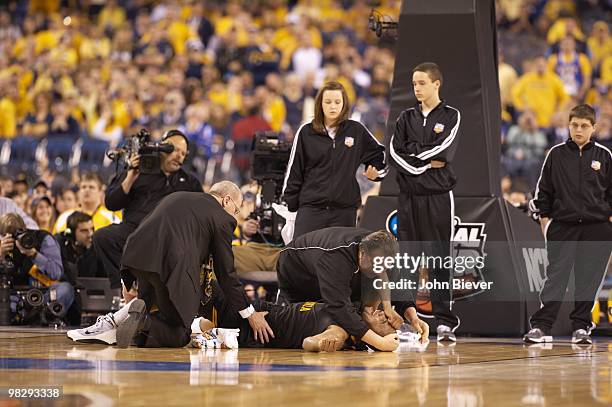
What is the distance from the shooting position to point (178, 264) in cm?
875

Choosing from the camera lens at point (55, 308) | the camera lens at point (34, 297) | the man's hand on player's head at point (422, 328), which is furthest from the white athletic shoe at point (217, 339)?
the camera lens at point (34, 297)

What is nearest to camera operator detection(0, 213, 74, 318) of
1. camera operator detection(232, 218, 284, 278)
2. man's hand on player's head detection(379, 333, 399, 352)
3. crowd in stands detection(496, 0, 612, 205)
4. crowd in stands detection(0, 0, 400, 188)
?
camera operator detection(232, 218, 284, 278)

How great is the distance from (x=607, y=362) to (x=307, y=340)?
81.1 inches

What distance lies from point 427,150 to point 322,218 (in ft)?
3.42

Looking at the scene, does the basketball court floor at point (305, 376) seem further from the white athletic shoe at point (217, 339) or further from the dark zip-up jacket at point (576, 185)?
the dark zip-up jacket at point (576, 185)

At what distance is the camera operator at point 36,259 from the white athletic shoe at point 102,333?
2642 millimetres

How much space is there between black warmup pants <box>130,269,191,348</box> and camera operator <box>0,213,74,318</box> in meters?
3.11

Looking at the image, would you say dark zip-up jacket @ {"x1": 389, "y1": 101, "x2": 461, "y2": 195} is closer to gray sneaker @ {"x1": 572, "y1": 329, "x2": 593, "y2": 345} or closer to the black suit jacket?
gray sneaker @ {"x1": 572, "y1": 329, "x2": 593, "y2": 345}

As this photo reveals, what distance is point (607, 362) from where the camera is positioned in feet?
26.7

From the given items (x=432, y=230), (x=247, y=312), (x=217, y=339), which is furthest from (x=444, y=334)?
(x=217, y=339)

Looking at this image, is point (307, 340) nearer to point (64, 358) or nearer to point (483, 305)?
point (64, 358)

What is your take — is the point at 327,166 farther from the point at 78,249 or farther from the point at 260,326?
the point at 78,249

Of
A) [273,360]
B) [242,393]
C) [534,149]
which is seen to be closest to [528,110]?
[534,149]

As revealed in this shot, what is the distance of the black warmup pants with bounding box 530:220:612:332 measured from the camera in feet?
33.9
